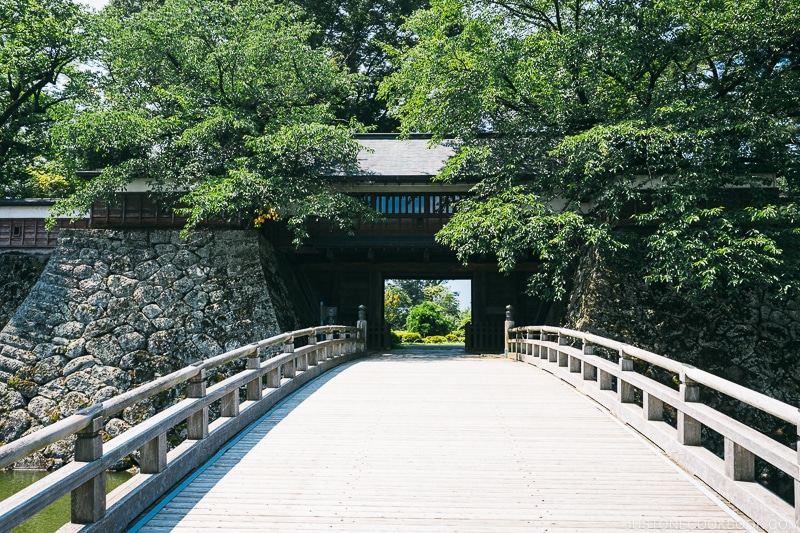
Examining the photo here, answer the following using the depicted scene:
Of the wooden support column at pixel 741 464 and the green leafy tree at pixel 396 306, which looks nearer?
the wooden support column at pixel 741 464

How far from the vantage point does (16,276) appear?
2136cm

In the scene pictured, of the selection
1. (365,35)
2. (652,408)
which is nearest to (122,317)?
(652,408)

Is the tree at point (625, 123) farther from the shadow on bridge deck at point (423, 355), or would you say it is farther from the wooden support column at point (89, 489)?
the wooden support column at point (89, 489)

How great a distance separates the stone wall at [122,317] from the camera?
16.6m

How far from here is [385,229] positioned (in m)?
20.4

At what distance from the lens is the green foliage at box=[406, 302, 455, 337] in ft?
119

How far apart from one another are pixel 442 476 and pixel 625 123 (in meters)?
10.7

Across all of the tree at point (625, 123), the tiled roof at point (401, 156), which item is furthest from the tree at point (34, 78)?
the tree at point (625, 123)

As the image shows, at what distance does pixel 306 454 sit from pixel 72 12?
2526 cm

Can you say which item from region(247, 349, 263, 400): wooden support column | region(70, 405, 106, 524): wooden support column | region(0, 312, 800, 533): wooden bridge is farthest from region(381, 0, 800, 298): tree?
region(70, 405, 106, 524): wooden support column

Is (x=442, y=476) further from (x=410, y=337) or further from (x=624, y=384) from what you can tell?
(x=410, y=337)

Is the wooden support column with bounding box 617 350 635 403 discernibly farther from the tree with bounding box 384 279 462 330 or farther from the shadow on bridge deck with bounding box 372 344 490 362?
the tree with bounding box 384 279 462 330

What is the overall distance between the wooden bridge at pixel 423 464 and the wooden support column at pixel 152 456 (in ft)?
0.04

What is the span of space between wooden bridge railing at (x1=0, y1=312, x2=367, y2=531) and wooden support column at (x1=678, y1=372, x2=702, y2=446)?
4.84 metres
